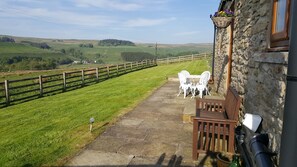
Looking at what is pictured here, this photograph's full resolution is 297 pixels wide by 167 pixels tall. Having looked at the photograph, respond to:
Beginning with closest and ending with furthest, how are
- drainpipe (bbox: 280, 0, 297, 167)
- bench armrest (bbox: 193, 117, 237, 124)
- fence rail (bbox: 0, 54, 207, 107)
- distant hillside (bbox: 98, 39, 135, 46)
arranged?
drainpipe (bbox: 280, 0, 297, 167) < bench armrest (bbox: 193, 117, 237, 124) < fence rail (bbox: 0, 54, 207, 107) < distant hillside (bbox: 98, 39, 135, 46)

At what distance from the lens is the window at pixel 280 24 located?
2.95m

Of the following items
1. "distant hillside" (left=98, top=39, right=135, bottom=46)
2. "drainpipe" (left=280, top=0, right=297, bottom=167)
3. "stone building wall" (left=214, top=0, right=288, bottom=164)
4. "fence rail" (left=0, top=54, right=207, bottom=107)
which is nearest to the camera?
"drainpipe" (left=280, top=0, right=297, bottom=167)

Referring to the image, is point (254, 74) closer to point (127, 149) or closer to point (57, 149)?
point (127, 149)

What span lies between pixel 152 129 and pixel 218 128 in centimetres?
208

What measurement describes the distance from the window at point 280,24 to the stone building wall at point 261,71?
0.45 ft

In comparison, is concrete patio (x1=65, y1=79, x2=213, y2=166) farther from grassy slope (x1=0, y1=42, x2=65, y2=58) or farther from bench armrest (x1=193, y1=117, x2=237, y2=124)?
grassy slope (x1=0, y1=42, x2=65, y2=58)

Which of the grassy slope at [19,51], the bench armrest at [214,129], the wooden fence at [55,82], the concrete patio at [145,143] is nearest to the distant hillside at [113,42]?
the grassy slope at [19,51]

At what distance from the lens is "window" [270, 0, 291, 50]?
2.95 metres

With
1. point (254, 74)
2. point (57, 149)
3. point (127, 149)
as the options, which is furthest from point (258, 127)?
point (57, 149)

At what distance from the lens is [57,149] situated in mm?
5062

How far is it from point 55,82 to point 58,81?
8.79 feet

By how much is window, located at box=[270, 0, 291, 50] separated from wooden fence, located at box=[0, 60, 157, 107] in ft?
35.9

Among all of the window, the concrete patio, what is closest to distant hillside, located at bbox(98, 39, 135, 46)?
the concrete patio

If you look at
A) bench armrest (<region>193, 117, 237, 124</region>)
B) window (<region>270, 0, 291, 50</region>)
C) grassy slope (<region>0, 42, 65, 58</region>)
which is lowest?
bench armrest (<region>193, 117, 237, 124</region>)
